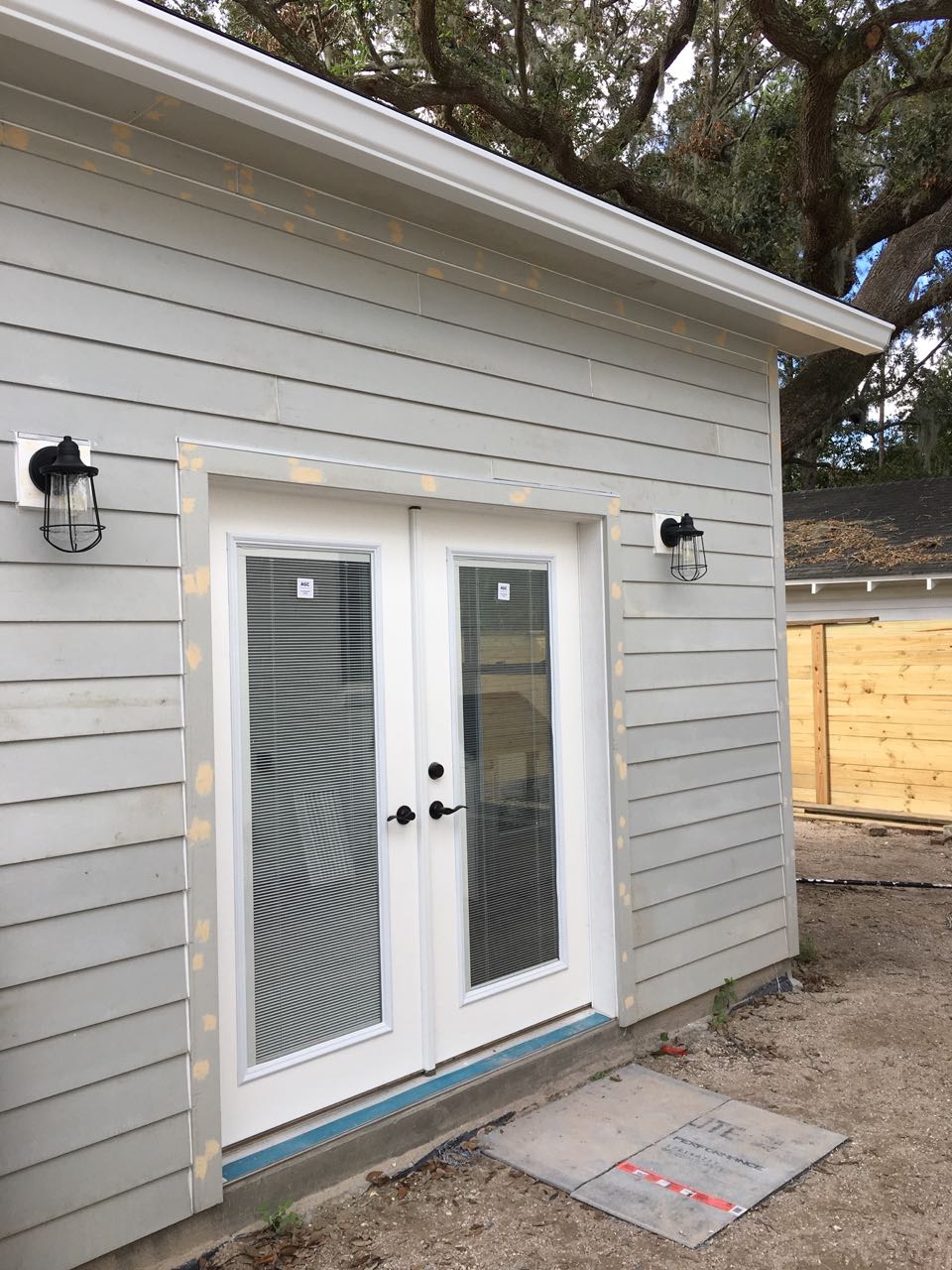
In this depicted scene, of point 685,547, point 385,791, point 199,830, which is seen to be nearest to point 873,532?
point 685,547

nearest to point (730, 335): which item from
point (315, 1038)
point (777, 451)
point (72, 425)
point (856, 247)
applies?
point (777, 451)

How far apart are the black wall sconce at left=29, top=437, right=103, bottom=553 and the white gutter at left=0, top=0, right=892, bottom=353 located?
3.07 ft

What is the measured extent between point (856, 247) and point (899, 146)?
1166 millimetres

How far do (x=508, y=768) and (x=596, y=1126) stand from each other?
1.29m

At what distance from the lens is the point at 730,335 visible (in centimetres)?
478

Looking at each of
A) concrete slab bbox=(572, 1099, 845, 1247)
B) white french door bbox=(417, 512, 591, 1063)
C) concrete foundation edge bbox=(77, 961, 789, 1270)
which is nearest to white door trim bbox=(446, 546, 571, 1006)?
white french door bbox=(417, 512, 591, 1063)

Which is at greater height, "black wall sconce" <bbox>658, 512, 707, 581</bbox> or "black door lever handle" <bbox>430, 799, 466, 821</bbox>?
"black wall sconce" <bbox>658, 512, 707, 581</bbox>

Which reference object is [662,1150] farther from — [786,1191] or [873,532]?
[873,532]

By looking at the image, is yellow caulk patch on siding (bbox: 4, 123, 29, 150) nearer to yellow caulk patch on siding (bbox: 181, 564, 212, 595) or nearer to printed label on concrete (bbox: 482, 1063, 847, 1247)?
yellow caulk patch on siding (bbox: 181, 564, 212, 595)

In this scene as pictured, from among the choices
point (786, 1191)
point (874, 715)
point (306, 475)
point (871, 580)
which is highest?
point (871, 580)

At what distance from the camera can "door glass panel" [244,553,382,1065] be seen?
10.1 feet

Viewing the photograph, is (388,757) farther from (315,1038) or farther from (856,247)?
(856,247)

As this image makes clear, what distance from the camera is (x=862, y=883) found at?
6.47 m

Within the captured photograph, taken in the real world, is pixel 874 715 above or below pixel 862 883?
above
